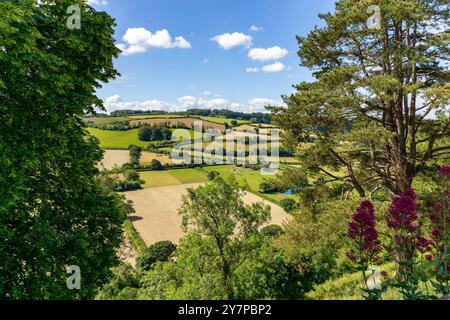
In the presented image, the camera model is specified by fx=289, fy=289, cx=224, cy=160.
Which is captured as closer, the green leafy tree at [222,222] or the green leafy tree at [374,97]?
the green leafy tree at [374,97]

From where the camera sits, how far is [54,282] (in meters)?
8.20

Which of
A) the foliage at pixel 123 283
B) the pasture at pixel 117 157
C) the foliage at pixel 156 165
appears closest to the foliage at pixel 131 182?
the pasture at pixel 117 157

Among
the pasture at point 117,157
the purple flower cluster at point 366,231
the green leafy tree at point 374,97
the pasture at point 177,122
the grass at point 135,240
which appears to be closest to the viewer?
the purple flower cluster at point 366,231

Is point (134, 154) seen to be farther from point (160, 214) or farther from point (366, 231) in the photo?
point (366, 231)

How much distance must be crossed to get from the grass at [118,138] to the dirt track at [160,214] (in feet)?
57.3

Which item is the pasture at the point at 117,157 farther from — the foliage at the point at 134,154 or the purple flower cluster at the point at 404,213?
the purple flower cluster at the point at 404,213

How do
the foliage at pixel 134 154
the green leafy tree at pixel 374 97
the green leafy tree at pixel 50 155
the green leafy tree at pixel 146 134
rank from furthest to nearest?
the green leafy tree at pixel 146 134
the foliage at pixel 134 154
the green leafy tree at pixel 374 97
the green leafy tree at pixel 50 155

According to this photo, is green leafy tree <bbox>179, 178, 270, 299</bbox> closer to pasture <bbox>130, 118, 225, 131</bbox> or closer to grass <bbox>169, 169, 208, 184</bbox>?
grass <bbox>169, 169, 208, 184</bbox>

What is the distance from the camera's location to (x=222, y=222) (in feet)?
59.2

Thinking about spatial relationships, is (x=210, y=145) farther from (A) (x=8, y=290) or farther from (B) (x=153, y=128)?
(A) (x=8, y=290)

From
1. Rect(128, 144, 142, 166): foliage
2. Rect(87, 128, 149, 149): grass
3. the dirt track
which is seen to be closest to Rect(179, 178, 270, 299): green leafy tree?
the dirt track

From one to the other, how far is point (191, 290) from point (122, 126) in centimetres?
7205

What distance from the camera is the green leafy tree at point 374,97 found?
512 inches

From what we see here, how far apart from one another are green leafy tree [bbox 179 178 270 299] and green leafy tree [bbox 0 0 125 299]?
24.6ft
